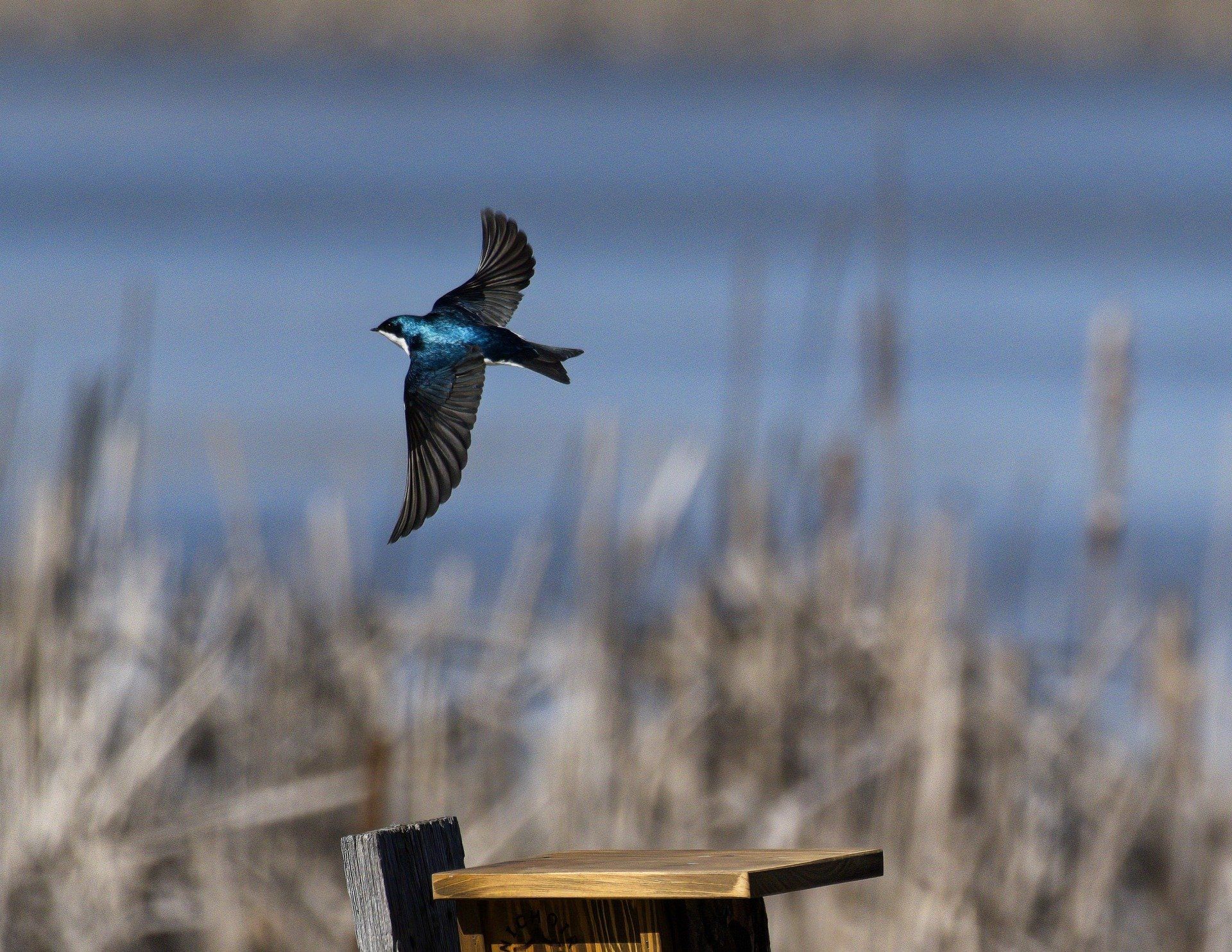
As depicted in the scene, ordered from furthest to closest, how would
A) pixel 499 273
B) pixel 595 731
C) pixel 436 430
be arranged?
1. pixel 595 731
2. pixel 499 273
3. pixel 436 430

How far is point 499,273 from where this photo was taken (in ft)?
3.50

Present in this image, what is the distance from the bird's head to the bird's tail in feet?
0.23

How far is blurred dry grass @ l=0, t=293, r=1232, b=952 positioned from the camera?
10.6 ft

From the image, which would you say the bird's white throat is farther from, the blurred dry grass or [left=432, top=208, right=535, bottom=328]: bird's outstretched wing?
the blurred dry grass

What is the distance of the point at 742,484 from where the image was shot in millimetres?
3717

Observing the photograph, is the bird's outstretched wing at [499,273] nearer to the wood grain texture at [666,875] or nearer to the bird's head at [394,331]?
the bird's head at [394,331]

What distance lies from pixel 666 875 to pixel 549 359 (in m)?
0.46

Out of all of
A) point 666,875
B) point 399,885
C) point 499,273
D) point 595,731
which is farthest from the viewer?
point 595,731

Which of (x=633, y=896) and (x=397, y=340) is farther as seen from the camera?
(x=633, y=896)

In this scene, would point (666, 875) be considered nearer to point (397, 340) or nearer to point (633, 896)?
point (633, 896)

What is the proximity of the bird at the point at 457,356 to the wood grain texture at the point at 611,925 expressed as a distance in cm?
53

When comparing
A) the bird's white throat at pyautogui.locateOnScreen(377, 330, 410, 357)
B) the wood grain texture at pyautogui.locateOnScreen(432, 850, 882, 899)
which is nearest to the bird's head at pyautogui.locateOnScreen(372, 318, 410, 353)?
the bird's white throat at pyautogui.locateOnScreen(377, 330, 410, 357)

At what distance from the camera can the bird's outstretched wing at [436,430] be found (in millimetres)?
821

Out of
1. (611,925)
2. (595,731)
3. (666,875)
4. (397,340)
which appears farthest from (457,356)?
(595,731)
